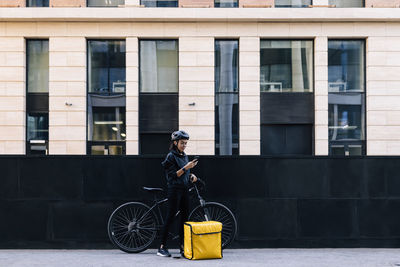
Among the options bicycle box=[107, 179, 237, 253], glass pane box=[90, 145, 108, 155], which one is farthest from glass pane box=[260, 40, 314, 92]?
bicycle box=[107, 179, 237, 253]

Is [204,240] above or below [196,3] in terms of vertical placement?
below

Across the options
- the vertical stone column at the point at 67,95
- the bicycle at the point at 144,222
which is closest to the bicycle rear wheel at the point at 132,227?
the bicycle at the point at 144,222

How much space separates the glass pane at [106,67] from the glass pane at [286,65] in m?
6.48

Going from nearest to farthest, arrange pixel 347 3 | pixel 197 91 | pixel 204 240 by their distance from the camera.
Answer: pixel 204 240, pixel 197 91, pixel 347 3

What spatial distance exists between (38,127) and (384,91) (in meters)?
15.9

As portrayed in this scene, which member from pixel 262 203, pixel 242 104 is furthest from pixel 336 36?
pixel 262 203

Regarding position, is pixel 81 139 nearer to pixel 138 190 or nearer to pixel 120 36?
pixel 120 36

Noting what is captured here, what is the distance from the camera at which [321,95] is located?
20656 mm

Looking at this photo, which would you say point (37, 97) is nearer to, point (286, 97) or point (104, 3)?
point (104, 3)

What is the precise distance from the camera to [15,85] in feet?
67.6

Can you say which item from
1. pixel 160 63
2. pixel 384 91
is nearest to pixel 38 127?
pixel 160 63

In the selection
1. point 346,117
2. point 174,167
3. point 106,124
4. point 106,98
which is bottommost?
point 174,167

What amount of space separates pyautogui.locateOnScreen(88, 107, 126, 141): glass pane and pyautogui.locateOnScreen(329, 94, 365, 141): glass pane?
959cm

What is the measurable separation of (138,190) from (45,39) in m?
14.7
